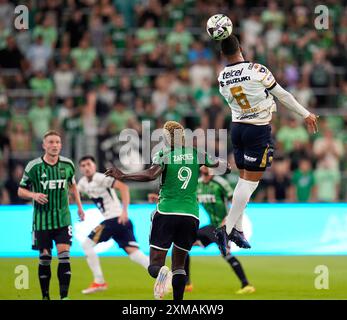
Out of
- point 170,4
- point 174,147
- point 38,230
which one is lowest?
point 38,230

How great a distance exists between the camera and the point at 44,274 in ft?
47.4

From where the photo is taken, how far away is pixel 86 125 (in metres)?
22.5

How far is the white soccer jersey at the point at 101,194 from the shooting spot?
16344 mm

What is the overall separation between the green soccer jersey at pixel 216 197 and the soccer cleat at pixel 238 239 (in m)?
2.81

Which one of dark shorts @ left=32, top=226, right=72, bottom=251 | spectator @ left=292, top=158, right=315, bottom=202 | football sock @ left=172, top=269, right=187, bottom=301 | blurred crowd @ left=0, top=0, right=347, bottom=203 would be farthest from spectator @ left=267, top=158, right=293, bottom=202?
football sock @ left=172, top=269, right=187, bottom=301

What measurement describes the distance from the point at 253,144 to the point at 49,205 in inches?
122

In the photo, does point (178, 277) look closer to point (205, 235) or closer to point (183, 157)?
point (183, 157)

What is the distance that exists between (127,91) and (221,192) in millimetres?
7766

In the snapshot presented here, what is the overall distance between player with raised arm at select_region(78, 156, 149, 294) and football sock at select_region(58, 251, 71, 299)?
178 cm

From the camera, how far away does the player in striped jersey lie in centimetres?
1440

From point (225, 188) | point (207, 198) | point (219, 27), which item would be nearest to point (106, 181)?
point (207, 198)

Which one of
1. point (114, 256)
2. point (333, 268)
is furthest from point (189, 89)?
point (333, 268)

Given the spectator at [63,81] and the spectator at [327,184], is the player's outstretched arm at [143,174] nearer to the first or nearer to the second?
the spectator at [327,184]
